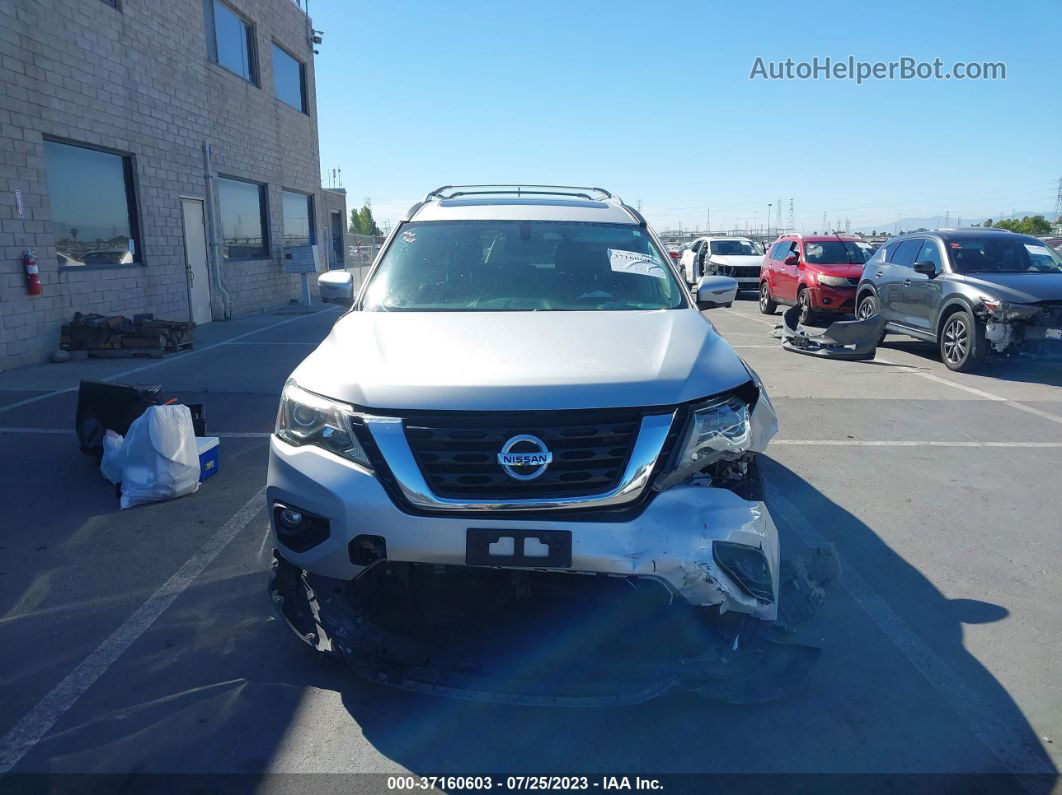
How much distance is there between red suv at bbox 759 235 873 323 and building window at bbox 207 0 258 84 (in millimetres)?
12570

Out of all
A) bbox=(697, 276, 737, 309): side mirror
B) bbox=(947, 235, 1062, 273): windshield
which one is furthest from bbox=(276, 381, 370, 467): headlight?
bbox=(947, 235, 1062, 273): windshield

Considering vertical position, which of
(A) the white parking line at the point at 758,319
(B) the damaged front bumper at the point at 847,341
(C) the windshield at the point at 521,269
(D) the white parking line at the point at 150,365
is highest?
(C) the windshield at the point at 521,269

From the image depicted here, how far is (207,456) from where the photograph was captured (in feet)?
18.3

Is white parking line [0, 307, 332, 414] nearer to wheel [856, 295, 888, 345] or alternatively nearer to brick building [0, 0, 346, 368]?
brick building [0, 0, 346, 368]

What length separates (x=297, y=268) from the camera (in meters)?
19.1

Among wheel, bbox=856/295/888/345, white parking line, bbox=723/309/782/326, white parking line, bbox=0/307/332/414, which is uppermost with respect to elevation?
wheel, bbox=856/295/888/345

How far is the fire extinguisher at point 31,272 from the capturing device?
10047 millimetres

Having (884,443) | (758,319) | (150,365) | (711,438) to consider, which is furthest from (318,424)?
(758,319)

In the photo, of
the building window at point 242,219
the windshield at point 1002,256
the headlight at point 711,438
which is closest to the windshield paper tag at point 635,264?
the headlight at point 711,438

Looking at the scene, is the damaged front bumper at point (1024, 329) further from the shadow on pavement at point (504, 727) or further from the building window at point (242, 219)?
the building window at point (242, 219)

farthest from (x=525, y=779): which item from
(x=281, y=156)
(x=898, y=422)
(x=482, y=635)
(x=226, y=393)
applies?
(x=281, y=156)

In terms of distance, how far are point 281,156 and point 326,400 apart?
18535mm

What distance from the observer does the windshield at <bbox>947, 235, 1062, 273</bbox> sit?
10.6m

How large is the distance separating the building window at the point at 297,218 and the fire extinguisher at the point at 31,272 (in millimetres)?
10116
